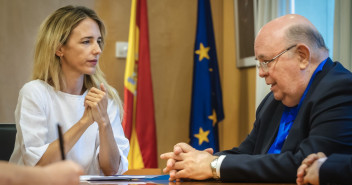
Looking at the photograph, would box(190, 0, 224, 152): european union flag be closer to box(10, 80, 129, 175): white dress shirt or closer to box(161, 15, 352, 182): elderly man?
box(10, 80, 129, 175): white dress shirt

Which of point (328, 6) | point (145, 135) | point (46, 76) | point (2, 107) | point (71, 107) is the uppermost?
point (328, 6)

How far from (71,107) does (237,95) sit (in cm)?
253

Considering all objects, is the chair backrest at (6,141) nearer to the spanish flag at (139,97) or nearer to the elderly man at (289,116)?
the elderly man at (289,116)

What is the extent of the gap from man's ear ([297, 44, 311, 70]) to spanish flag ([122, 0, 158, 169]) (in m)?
2.64

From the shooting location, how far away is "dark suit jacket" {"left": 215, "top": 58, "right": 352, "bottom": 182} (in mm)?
1641

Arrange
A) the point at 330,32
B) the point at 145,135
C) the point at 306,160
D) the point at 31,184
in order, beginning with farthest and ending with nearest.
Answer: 1. the point at 145,135
2. the point at 330,32
3. the point at 306,160
4. the point at 31,184

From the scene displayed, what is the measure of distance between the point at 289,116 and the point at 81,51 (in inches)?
52.1

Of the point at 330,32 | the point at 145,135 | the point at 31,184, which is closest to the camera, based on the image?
the point at 31,184

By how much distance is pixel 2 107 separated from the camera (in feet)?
15.5

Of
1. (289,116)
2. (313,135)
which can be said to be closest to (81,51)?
(289,116)

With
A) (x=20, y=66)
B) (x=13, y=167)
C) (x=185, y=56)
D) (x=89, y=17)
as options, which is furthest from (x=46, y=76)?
(x=185, y=56)

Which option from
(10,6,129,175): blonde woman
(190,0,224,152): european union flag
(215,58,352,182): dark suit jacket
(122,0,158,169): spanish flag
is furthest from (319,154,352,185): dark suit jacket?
(122,0,158,169): spanish flag

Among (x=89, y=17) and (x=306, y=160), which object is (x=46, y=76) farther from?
(x=306, y=160)

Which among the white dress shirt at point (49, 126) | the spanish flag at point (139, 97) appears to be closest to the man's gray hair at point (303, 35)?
the white dress shirt at point (49, 126)
